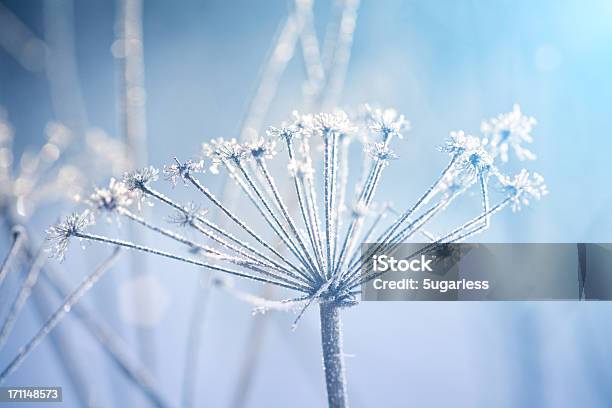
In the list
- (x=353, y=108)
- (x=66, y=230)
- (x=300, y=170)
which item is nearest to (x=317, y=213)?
(x=300, y=170)

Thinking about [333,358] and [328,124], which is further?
[328,124]

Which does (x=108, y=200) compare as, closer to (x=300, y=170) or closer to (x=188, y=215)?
(x=188, y=215)

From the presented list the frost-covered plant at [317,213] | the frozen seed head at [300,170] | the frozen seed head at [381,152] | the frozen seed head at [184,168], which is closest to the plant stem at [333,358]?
the frost-covered plant at [317,213]

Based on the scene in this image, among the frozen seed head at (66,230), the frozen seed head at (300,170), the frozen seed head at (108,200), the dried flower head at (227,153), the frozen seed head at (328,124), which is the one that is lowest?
the frozen seed head at (66,230)

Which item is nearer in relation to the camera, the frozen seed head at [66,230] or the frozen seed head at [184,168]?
the frozen seed head at [66,230]

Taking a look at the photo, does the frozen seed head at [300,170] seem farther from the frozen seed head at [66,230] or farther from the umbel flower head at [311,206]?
the frozen seed head at [66,230]

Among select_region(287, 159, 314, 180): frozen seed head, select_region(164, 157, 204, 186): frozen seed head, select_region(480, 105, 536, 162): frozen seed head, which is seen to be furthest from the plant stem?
select_region(480, 105, 536, 162): frozen seed head
